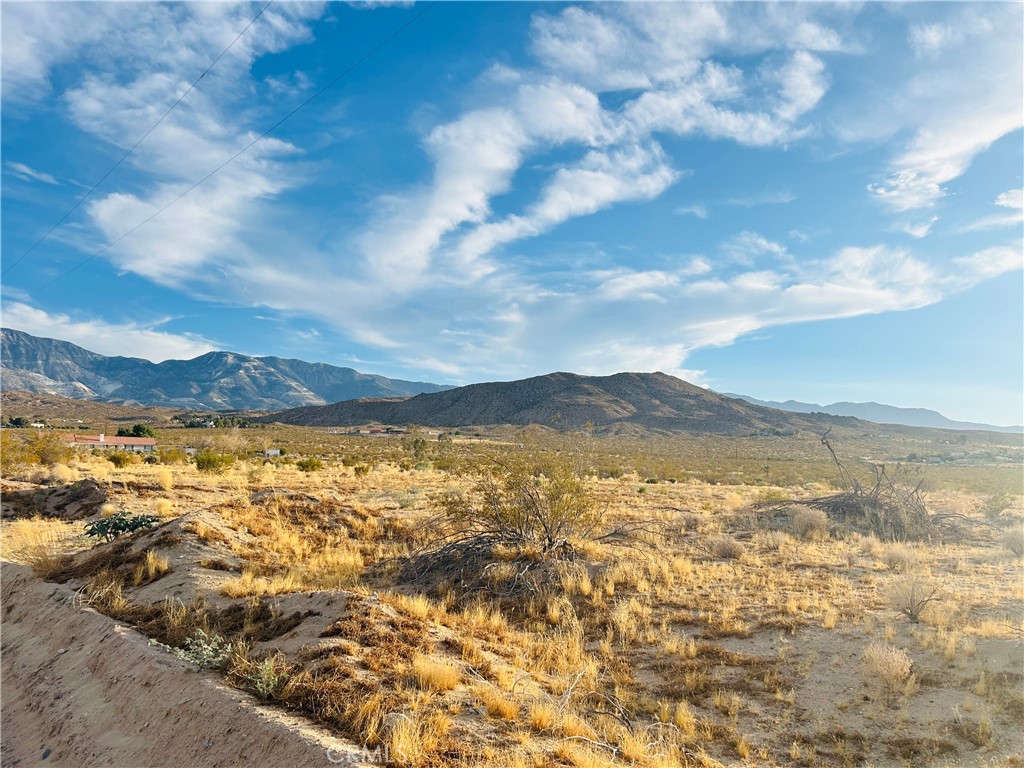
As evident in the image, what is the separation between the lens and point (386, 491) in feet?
80.6

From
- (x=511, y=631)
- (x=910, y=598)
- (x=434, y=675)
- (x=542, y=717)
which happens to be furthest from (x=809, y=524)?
(x=434, y=675)

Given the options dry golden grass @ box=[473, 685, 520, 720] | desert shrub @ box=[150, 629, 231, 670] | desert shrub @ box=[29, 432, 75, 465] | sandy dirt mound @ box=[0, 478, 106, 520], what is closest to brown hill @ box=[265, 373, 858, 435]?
desert shrub @ box=[29, 432, 75, 465]

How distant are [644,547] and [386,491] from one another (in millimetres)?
13453

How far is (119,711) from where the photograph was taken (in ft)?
18.4

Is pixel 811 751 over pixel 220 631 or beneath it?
beneath

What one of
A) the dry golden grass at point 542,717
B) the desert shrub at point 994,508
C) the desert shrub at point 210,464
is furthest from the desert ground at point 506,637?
the desert shrub at point 210,464

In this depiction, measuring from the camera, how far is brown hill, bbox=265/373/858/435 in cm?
11231

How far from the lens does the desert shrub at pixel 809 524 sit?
648 inches

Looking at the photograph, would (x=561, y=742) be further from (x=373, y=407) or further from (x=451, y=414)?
(x=373, y=407)

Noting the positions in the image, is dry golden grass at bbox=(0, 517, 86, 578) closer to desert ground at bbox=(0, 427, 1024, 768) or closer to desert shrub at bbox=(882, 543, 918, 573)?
desert ground at bbox=(0, 427, 1024, 768)

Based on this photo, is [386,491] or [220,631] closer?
[220,631]

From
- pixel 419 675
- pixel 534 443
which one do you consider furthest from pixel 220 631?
pixel 534 443

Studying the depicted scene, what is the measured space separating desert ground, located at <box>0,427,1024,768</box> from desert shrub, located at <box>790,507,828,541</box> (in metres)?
0.11

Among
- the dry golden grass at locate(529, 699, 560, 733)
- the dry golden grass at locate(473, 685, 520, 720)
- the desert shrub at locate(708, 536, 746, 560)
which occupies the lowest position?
the desert shrub at locate(708, 536, 746, 560)
